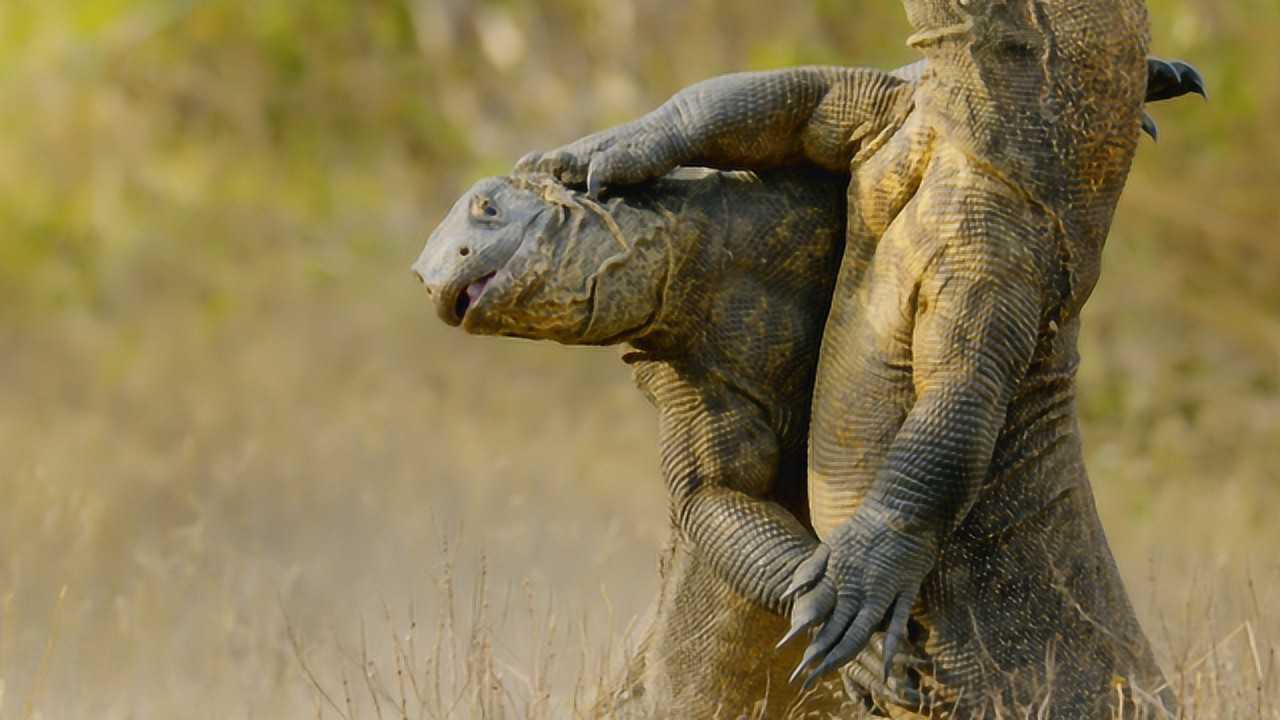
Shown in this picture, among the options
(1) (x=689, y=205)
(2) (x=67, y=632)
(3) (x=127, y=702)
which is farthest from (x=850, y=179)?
(2) (x=67, y=632)

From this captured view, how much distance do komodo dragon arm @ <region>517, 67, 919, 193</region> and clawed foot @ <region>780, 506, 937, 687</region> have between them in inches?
27.4

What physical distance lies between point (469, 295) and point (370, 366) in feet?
22.6

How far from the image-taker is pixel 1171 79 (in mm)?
3400

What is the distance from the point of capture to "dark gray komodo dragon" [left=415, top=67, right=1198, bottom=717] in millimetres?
3229

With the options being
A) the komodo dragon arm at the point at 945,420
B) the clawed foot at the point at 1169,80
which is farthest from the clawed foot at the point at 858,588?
the clawed foot at the point at 1169,80

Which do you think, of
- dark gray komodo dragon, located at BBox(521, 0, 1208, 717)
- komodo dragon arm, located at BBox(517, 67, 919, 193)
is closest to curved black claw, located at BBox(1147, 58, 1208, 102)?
dark gray komodo dragon, located at BBox(521, 0, 1208, 717)

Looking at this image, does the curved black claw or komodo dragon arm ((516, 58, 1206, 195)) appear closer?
komodo dragon arm ((516, 58, 1206, 195))

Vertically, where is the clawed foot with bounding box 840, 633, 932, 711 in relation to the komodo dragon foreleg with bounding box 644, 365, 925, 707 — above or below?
below

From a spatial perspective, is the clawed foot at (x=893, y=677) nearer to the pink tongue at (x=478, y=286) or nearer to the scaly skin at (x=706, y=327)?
the scaly skin at (x=706, y=327)

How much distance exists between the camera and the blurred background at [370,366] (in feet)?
17.7

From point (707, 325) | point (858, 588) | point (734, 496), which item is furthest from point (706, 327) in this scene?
point (858, 588)

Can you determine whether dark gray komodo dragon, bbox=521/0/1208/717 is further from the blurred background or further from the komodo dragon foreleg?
the blurred background

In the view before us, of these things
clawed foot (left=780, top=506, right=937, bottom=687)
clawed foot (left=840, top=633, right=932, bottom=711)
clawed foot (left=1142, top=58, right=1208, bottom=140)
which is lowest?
clawed foot (left=840, top=633, right=932, bottom=711)

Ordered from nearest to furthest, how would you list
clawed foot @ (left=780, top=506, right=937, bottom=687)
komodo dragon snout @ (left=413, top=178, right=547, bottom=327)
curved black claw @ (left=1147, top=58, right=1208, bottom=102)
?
clawed foot @ (left=780, top=506, right=937, bottom=687) < komodo dragon snout @ (left=413, top=178, right=547, bottom=327) < curved black claw @ (left=1147, top=58, right=1208, bottom=102)
